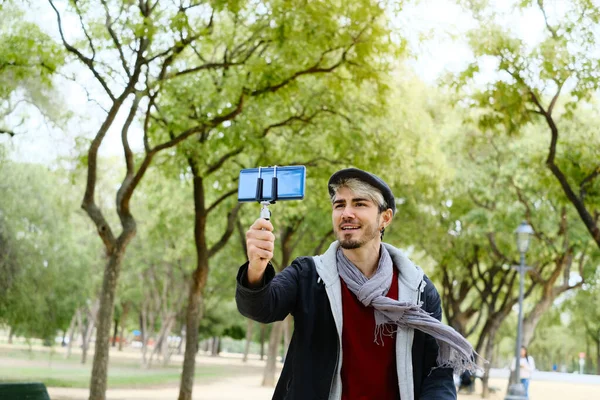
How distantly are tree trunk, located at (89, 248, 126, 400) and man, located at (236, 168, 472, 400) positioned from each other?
10186 mm

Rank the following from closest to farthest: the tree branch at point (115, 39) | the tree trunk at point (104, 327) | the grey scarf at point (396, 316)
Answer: the grey scarf at point (396, 316) < the tree branch at point (115, 39) < the tree trunk at point (104, 327)

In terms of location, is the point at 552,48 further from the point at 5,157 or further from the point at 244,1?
the point at 5,157

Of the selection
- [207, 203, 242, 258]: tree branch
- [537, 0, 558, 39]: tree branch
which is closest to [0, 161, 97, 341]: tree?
[207, 203, 242, 258]: tree branch

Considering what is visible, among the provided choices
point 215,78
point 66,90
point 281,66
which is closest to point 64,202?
point 66,90

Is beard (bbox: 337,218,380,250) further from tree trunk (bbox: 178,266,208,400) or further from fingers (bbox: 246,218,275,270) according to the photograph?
tree trunk (bbox: 178,266,208,400)

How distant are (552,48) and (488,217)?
40.3 ft

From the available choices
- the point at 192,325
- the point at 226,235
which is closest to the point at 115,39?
the point at 226,235

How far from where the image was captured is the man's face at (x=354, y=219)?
11.0ft

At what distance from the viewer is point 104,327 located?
13.3m

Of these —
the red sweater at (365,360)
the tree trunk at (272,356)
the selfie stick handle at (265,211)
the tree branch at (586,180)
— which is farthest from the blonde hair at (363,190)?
the tree trunk at (272,356)

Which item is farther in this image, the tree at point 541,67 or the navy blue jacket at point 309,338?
the tree at point 541,67

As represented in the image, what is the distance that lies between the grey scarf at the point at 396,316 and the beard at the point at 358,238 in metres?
0.11

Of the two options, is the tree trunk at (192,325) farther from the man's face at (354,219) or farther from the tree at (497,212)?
the man's face at (354,219)

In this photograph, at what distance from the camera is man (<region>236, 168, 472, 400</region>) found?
3150mm
